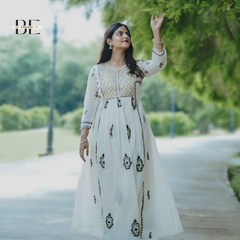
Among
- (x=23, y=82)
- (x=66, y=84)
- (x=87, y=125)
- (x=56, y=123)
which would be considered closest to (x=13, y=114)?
(x=56, y=123)

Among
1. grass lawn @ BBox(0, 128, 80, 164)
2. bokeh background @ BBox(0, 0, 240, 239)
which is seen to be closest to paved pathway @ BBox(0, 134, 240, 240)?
bokeh background @ BBox(0, 0, 240, 239)

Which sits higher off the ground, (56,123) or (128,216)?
(128,216)

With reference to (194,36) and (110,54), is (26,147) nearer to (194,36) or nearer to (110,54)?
(194,36)

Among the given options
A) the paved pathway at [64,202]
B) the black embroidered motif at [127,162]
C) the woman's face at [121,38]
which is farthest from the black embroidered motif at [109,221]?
the woman's face at [121,38]

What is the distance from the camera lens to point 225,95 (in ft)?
57.1

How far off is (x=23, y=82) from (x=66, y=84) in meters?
Result: 6.97

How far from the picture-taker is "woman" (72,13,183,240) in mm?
4145

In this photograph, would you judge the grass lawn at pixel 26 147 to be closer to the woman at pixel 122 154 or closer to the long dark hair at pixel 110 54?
the woman at pixel 122 154

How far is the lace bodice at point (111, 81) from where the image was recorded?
420 centimetres

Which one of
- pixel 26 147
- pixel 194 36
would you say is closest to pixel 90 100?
pixel 194 36

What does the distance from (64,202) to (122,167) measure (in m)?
3.69

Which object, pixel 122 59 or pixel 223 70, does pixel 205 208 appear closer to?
pixel 122 59

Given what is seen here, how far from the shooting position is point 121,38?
421 cm

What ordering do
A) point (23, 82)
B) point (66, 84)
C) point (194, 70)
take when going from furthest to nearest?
1. point (66, 84)
2. point (23, 82)
3. point (194, 70)
